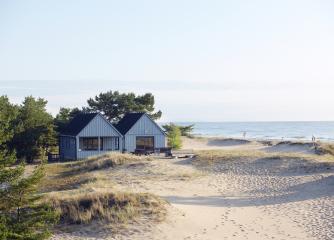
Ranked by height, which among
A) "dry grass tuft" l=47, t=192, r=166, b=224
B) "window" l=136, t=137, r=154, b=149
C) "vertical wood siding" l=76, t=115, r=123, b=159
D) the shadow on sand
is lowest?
the shadow on sand

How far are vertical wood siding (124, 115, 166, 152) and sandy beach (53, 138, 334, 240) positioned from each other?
8.92 metres

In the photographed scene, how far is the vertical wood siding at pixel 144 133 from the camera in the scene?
1766 inches

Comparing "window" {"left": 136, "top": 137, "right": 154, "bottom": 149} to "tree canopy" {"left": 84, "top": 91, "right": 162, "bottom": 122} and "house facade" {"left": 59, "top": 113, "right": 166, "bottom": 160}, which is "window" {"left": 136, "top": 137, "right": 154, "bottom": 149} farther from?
"tree canopy" {"left": 84, "top": 91, "right": 162, "bottom": 122}

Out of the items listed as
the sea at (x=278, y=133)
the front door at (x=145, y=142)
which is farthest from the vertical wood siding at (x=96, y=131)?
the sea at (x=278, y=133)

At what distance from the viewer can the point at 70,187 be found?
2555 cm

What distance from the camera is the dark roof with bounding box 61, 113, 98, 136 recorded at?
43.1 meters

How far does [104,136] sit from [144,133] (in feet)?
12.1

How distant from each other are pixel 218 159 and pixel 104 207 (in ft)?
57.2

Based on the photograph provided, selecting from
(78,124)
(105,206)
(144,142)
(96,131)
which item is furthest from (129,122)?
(105,206)

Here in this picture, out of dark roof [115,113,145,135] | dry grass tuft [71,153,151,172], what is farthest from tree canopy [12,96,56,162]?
dry grass tuft [71,153,151,172]

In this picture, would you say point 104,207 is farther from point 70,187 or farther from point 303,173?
point 303,173

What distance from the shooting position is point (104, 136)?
43.4 m

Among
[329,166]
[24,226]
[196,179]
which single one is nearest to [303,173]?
[329,166]

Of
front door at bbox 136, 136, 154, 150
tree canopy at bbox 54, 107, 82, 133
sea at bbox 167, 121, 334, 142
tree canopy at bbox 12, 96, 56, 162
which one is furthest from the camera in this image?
sea at bbox 167, 121, 334, 142
